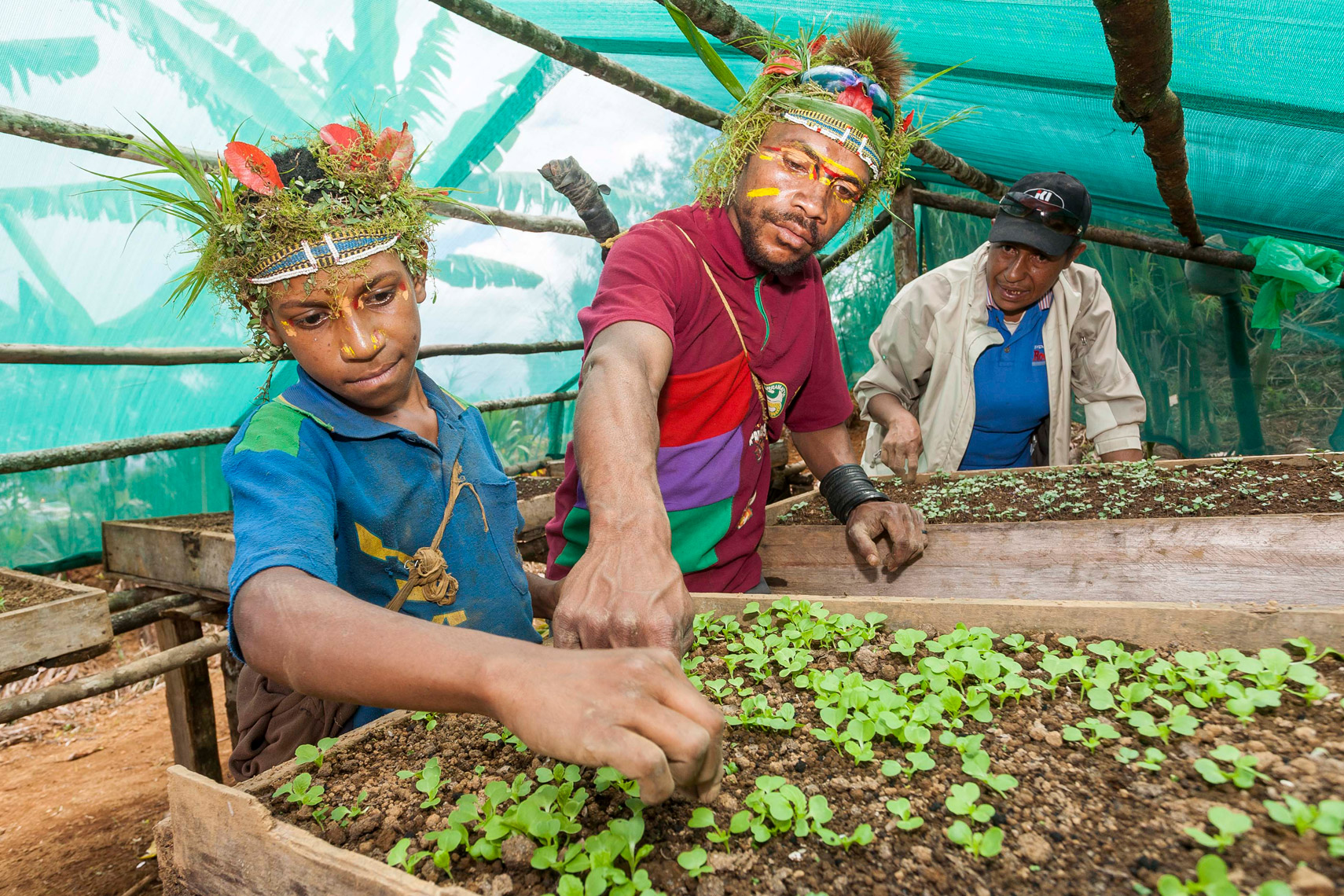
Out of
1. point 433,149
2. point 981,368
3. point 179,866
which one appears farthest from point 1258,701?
point 433,149

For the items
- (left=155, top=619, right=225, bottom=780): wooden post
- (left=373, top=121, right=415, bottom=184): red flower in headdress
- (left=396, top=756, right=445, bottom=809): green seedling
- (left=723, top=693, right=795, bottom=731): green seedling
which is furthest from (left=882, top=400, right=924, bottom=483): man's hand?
(left=155, top=619, right=225, bottom=780): wooden post

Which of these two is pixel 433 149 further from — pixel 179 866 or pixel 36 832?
pixel 36 832

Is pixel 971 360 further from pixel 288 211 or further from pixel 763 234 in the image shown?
pixel 288 211

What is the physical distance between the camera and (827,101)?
1.95 metres

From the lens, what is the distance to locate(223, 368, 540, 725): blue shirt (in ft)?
4.08

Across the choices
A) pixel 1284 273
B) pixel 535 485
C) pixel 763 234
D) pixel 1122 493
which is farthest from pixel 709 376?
pixel 1284 273

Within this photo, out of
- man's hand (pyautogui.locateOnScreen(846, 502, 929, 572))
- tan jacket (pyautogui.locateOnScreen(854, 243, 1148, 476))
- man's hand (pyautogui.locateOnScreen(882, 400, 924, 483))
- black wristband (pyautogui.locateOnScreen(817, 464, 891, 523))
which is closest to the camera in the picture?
man's hand (pyautogui.locateOnScreen(846, 502, 929, 572))

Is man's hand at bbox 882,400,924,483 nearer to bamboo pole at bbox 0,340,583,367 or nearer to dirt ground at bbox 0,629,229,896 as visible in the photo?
bamboo pole at bbox 0,340,583,367

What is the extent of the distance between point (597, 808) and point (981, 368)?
2979mm

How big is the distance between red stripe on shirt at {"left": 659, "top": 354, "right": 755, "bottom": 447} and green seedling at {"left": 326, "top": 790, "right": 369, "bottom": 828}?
107cm

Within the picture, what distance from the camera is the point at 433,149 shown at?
4223mm

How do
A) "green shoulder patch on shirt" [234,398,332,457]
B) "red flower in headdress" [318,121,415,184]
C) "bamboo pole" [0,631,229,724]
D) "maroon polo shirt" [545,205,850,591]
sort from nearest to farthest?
"green shoulder patch on shirt" [234,398,332,457]
"red flower in headdress" [318,121,415,184]
"maroon polo shirt" [545,205,850,591]
"bamboo pole" [0,631,229,724]

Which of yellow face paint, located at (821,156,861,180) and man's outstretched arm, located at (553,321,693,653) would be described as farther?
yellow face paint, located at (821,156,861,180)

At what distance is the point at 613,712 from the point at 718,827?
1.10 ft
